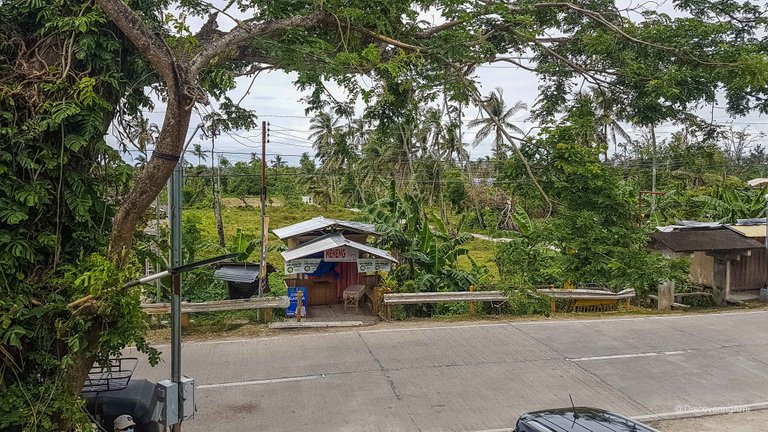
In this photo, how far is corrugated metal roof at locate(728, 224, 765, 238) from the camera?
16.3 meters

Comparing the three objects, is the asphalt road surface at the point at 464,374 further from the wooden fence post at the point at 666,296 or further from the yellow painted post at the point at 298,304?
the wooden fence post at the point at 666,296

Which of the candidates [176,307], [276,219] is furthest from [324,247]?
[276,219]

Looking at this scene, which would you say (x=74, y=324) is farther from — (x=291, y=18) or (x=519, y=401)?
(x=519, y=401)

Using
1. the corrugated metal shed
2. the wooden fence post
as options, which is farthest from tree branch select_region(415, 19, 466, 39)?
the wooden fence post

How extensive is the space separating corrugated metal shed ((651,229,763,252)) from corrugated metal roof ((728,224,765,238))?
409 mm

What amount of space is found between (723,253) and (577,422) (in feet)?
41.4

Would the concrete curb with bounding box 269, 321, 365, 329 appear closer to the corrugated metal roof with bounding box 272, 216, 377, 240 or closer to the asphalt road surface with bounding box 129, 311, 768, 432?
the asphalt road surface with bounding box 129, 311, 768, 432

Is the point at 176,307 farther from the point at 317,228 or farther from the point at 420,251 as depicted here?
the point at 420,251

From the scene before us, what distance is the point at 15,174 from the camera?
488 centimetres

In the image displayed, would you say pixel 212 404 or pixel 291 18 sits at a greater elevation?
pixel 291 18

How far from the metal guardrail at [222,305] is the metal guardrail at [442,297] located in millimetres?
2587

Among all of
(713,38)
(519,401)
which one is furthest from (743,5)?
(519,401)

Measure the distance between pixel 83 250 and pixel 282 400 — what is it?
176 inches

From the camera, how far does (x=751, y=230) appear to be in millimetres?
16719
